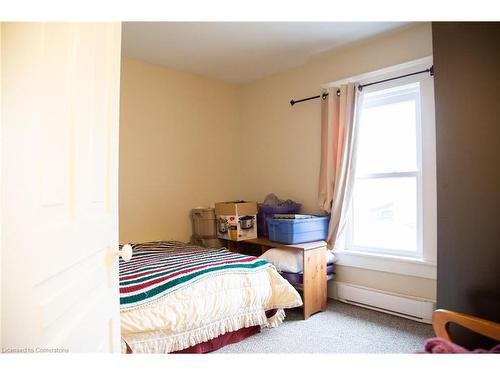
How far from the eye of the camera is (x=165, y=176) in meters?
3.40

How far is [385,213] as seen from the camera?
2.80 metres

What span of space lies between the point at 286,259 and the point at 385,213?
3.13 ft

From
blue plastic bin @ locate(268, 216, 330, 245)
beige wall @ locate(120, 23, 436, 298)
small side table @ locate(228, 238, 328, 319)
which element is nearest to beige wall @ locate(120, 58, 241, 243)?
beige wall @ locate(120, 23, 436, 298)

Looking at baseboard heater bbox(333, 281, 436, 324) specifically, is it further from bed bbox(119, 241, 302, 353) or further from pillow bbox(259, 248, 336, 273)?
bed bbox(119, 241, 302, 353)

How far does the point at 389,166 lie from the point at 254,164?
1550 millimetres

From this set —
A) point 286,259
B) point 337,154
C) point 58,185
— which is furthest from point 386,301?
point 58,185

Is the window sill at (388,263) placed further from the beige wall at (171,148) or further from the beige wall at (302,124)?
the beige wall at (171,148)

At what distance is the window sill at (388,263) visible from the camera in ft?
8.05

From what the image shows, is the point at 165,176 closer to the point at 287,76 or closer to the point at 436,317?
the point at 287,76

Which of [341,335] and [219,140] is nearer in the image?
[341,335]

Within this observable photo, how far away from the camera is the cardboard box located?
3109 millimetres

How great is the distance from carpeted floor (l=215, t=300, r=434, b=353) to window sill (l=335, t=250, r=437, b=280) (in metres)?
0.37

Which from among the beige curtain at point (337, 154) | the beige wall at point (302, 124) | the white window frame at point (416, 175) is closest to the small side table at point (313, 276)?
the beige curtain at point (337, 154)

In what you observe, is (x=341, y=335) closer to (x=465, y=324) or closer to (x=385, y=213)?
(x=385, y=213)
